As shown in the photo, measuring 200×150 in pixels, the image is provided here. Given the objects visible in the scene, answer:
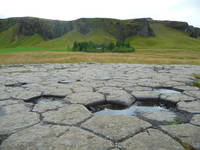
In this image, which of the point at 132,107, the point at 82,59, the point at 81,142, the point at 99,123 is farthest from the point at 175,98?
the point at 82,59

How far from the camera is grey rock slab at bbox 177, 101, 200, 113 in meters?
2.31

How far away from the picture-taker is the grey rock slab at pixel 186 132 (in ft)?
5.07

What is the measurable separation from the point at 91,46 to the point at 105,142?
39.7m

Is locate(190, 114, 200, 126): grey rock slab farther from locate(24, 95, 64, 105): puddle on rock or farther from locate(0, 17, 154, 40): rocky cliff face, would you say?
locate(0, 17, 154, 40): rocky cliff face

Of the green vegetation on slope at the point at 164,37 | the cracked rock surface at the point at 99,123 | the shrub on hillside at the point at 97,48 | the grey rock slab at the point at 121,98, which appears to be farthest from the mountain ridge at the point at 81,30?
the cracked rock surface at the point at 99,123

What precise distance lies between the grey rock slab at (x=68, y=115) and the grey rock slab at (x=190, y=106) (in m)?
1.37

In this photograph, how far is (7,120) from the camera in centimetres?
202

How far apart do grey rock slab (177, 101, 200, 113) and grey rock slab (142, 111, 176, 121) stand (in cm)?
27

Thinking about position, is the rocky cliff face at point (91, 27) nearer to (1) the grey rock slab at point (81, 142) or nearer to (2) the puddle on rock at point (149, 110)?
(2) the puddle on rock at point (149, 110)

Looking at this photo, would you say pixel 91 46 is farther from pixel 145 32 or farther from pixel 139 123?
pixel 145 32

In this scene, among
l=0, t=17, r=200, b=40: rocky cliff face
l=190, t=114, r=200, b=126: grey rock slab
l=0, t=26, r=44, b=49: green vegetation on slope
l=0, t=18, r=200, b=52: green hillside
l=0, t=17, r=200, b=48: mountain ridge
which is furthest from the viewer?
l=0, t=26, r=44, b=49: green vegetation on slope

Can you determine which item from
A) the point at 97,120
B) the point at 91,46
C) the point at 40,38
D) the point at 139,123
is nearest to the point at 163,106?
the point at 139,123

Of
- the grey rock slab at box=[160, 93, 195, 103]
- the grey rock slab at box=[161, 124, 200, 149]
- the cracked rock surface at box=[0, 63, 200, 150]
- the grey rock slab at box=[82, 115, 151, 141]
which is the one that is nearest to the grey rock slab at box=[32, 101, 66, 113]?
the cracked rock surface at box=[0, 63, 200, 150]

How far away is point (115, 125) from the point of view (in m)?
1.88
